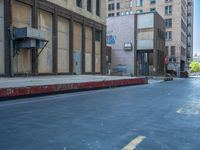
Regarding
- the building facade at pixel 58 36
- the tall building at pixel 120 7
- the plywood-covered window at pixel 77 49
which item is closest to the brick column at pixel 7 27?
the building facade at pixel 58 36

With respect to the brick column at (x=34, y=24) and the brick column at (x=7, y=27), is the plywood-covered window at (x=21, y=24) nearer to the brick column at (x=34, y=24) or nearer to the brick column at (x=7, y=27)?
the brick column at (x=34, y=24)

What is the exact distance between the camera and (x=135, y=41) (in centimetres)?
6300

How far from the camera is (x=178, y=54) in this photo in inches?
3000

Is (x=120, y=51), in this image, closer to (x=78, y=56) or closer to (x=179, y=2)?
(x=179, y=2)

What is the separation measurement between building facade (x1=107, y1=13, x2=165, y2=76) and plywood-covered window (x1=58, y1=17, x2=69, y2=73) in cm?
3275

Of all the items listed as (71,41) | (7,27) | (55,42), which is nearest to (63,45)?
(71,41)

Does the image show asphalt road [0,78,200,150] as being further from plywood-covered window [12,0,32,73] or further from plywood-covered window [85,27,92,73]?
plywood-covered window [85,27,92,73]

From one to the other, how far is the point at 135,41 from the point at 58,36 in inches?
1389

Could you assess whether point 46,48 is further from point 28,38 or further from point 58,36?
point 28,38

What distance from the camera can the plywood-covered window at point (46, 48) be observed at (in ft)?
88.6

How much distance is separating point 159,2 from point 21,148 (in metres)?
78.6

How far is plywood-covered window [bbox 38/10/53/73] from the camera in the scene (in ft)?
88.6

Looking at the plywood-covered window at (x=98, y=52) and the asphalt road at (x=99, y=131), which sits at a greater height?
the plywood-covered window at (x=98, y=52)

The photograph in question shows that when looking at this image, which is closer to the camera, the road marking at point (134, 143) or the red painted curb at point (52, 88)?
the road marking at point (134, 143)
